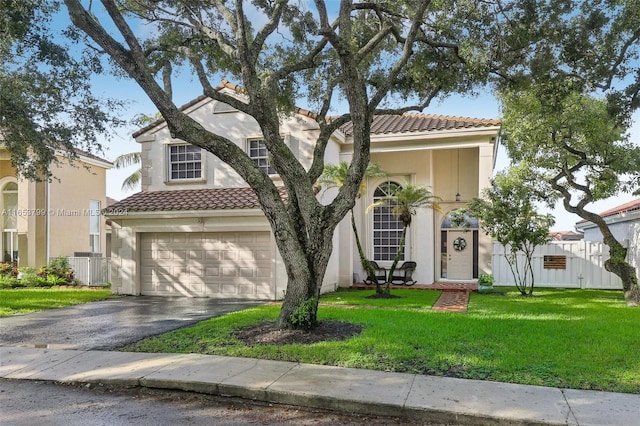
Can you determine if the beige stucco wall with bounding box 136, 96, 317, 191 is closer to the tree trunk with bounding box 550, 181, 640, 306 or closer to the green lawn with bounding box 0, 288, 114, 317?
A: the green lawn with bounding box 0, 288, 114, 317

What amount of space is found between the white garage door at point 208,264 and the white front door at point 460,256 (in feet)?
26.2

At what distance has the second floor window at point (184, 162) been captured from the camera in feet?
55.9

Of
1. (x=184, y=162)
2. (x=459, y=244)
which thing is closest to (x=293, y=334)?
(x=184, y=162)

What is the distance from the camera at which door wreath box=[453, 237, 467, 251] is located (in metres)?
18.8

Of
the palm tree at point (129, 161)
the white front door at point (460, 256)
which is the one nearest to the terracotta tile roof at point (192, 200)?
the white front door at point (460, 256)

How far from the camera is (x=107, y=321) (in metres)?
10.9

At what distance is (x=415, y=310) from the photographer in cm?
1154

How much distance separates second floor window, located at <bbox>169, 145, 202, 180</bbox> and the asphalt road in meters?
11.5

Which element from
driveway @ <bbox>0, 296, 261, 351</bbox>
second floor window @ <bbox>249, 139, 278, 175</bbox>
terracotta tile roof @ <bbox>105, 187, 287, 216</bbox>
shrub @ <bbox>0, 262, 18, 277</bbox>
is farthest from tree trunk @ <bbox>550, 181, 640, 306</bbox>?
shrub @ <bbox>0, 262, 18, 277</bbox>

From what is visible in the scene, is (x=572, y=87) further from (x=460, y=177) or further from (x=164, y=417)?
(x=164, y=417)

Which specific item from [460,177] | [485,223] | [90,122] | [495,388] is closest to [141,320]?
[90,122]

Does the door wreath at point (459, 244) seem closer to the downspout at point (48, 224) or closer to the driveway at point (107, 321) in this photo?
the driveway at point (107, 321)

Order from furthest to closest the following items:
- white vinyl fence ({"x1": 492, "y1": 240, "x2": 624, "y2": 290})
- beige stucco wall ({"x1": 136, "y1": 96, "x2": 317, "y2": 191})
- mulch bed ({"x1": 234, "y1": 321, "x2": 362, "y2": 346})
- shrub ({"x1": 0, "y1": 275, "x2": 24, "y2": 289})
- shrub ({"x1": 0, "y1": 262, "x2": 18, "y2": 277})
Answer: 1. shrub ({"x1": 0, "y1": 262, "x2": 18, "y2": 277})
2. shrub ({"x1": 0, "y1": 275, "x2": 24, "y2": 289})
3. white vinyl fence ({"x1": 492, "y1": 240, "x2": 624, "y2": 290})
4. beige stucco wall ({"x1": 136, "y1": 96, "x2": 317, "y2": 191})
5. mulch bed ({"x1": 234, "y1": 321, "x2": 362, "y2": 346})

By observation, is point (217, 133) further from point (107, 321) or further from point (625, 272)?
point (625, 272)
